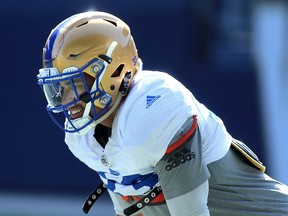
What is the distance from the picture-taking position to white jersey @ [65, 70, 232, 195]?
2176mm

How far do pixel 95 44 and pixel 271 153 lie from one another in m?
3.39

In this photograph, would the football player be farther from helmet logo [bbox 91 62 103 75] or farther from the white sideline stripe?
the white sideline stripe

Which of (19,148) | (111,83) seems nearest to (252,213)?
(111,83)

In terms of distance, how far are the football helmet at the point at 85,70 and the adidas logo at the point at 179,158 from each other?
26 centimetres

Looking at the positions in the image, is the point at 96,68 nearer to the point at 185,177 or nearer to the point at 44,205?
the point at 185,177

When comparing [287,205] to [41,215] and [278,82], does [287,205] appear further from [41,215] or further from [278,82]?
[41,215]

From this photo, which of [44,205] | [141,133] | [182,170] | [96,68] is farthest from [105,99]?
[44,205]

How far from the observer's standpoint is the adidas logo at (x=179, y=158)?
2158mm

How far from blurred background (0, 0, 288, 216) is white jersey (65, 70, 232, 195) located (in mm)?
3129

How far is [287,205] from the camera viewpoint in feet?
7.93

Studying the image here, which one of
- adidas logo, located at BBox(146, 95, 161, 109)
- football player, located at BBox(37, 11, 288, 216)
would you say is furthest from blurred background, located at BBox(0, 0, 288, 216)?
adidas logo, located at BBox(146, 95, 161, 109)

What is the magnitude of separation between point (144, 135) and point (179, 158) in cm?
11

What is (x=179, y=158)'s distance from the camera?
7.09ft

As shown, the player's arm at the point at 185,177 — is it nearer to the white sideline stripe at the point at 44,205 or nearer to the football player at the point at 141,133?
the football player at the point at 141,133
